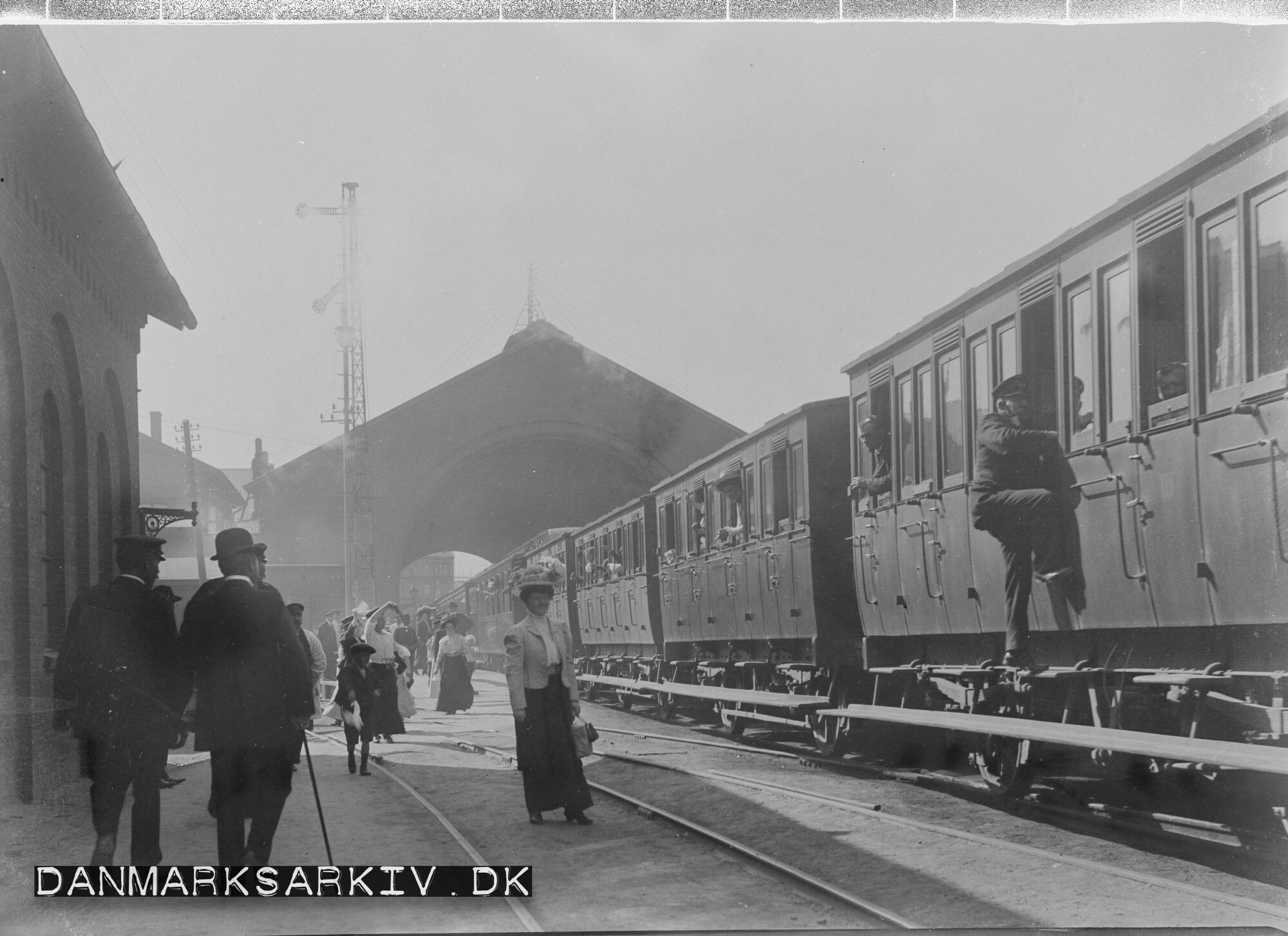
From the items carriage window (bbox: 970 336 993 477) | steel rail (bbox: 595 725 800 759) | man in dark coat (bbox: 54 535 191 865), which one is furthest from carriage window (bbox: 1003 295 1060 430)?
steel rail (bbox: 595 725 800 759)

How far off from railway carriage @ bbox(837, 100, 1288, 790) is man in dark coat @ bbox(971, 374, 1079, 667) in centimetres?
9

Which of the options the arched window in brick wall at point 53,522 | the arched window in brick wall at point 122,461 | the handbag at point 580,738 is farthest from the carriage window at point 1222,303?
the arched window in brick wall at point 122,461

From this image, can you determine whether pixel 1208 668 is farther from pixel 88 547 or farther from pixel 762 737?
pixel 88 547

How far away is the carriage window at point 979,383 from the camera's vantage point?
9164 mm

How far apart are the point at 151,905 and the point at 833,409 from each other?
7861mm

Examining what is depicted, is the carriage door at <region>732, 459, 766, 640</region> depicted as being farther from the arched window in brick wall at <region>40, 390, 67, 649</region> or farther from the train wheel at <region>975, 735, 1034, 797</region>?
the arched window in brick wall at <region>40, 390, 67, 649</region>

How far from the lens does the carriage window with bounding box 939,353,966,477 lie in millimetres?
9539

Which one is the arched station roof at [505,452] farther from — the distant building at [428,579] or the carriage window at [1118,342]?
the distant building at [428,579]

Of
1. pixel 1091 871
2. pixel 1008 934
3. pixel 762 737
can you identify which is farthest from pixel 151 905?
pixel 762 737

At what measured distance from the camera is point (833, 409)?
42.1ft

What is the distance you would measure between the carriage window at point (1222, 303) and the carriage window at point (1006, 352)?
2001mm

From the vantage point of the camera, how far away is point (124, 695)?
6926 mm

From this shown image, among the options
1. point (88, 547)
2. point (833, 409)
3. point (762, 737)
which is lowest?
point (762, 737)

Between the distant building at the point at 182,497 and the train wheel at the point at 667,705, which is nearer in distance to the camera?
the distant building at the point at 182,497
